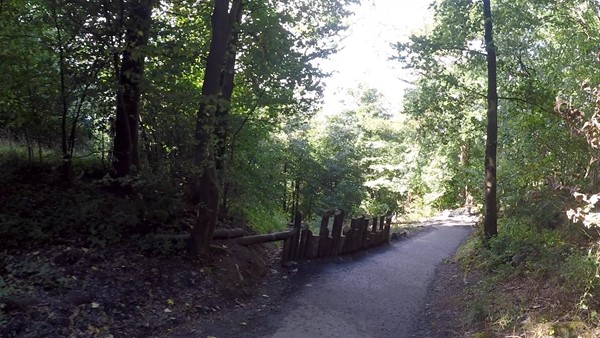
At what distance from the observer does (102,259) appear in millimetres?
6621

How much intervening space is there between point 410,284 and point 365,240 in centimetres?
402

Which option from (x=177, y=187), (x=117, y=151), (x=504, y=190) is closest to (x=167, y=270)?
(x=177, y=187)

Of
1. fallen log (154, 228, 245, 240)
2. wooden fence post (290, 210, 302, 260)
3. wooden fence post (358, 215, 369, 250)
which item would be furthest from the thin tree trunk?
wooden fence post (358, 215, 369, 250)

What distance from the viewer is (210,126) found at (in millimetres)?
6988

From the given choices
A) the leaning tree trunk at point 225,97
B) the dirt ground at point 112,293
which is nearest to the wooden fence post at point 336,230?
the leaning tree trunk at point 225,97

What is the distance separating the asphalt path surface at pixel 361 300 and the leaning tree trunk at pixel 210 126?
1.89m

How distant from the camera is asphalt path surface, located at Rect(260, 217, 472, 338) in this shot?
677cm

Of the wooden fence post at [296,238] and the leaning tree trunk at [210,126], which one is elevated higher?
the leaning tree trunk at [210,126]

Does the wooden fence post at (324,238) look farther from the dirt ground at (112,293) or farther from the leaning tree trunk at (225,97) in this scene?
the dirt ground at (112,293)

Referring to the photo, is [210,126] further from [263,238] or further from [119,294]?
[263,238]

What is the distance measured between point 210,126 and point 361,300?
423 cm

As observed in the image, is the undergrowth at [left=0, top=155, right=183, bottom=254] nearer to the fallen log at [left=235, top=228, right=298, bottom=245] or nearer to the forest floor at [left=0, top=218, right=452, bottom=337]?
the forest floor at [left=0, top=218, right=452, bottom=337]

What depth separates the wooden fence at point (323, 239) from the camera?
33.4 feet

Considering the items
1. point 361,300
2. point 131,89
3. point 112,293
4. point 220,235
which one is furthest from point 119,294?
point 361,300
